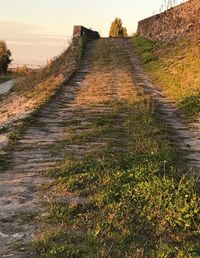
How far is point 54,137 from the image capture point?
1082cm

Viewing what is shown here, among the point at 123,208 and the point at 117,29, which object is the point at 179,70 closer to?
the point at 123,208

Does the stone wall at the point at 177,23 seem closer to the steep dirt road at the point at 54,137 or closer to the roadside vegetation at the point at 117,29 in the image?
the steep dirt road at the point at 54,137

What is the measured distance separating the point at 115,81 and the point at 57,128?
9.00 meters

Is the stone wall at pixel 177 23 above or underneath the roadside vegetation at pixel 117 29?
above

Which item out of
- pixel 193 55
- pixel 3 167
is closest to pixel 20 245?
pixel 3 167

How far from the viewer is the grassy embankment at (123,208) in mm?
5535

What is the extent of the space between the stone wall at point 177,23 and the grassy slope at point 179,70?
868mm

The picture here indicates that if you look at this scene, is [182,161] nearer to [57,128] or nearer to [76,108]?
[57,128]

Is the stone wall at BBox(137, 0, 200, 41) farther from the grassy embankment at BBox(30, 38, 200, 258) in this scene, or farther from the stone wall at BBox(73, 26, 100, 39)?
the grassy embankment at BBox(30, 38, 200, 258)

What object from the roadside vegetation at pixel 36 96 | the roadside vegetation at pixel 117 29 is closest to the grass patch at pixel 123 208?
the roadside vegetation at pixel 36 96

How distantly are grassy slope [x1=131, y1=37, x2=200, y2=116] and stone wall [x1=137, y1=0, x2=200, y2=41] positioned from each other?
2.85 feet

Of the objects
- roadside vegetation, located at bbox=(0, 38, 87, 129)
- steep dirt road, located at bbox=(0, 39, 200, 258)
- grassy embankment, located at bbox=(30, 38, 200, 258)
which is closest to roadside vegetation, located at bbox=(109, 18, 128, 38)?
roadside vegetation, located at bbox=(0, 38, 87, 129)

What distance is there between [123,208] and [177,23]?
23.7m

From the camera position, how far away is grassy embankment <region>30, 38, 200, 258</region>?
18.2 feet
